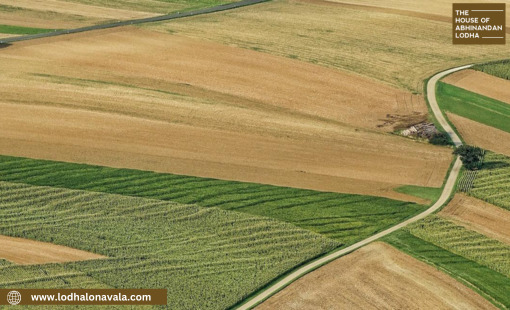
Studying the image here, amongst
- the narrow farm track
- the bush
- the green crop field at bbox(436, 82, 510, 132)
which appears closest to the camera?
the bush

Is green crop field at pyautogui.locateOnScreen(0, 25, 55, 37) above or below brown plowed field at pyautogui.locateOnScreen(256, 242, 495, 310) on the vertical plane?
above

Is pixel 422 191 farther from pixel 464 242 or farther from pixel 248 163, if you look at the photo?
pixel 248 163

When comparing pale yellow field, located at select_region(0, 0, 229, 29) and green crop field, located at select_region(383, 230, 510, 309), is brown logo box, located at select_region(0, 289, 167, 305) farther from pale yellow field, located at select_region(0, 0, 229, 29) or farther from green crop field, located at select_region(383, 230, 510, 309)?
pale yellow field, located at select_region(0, 0, 229, 29)

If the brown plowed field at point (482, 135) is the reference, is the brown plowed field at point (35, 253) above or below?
below

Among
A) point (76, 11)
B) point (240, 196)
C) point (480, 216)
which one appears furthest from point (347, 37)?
point (240, 196)

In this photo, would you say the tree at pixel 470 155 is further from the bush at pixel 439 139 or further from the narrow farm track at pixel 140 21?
the narrow farm track at pixel 140 21

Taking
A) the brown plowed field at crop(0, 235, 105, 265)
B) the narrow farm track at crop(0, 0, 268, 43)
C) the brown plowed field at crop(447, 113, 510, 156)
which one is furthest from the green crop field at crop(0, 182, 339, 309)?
the narrow farm track at crop(0, 0, 268, 43)

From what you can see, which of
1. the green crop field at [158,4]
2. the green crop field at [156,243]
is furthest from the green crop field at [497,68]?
the green crop field at [156,243]
